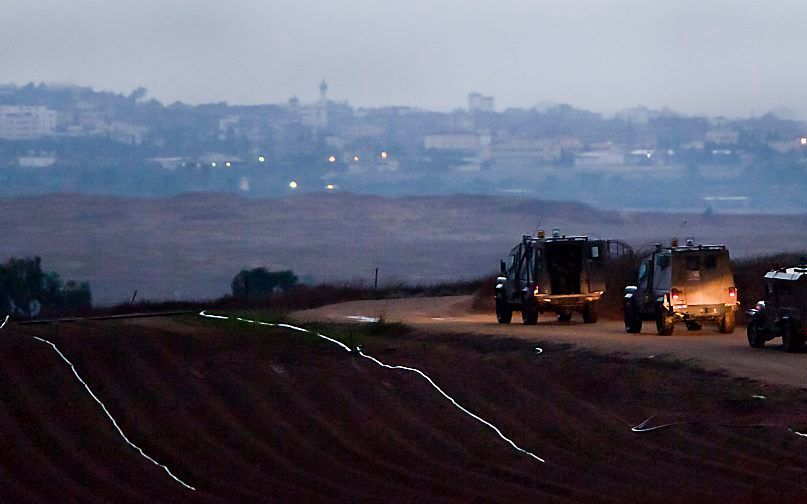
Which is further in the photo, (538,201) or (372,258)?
(538,201)

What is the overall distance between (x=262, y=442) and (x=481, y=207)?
129628 millimetres

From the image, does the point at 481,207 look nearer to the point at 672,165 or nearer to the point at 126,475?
the point at 672,165

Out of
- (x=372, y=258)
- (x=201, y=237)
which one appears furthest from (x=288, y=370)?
(x=201, y=237)

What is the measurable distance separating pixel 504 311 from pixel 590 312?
7.58 ft

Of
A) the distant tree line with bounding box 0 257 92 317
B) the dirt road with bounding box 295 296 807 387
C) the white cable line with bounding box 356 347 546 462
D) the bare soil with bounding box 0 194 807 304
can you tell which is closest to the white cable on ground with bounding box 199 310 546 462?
the white cable line with bounding box 356 347 546 462

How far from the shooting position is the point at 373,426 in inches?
742

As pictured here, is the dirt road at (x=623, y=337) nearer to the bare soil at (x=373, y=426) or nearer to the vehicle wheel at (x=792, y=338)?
the vehicle wheel at (x=792, y=338)

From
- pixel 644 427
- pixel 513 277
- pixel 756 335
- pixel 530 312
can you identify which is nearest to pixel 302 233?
pixel 513 277

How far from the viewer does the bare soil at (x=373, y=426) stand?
1559 cm

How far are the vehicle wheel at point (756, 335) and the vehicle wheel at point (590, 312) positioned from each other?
928 centimetres

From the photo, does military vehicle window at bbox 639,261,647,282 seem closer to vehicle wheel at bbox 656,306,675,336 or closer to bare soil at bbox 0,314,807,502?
vehicle wheel at bbox 656,306,675,336

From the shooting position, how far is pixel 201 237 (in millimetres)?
131500

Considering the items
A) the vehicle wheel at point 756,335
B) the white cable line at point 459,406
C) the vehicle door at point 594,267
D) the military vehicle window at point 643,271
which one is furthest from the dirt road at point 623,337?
the white cable line at point 459,406

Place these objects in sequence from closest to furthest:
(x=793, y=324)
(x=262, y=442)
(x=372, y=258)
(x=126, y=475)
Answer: (x=126, y=475) < (x=262, y=442) < (x=793, y=324) < (x=372, y=258)
